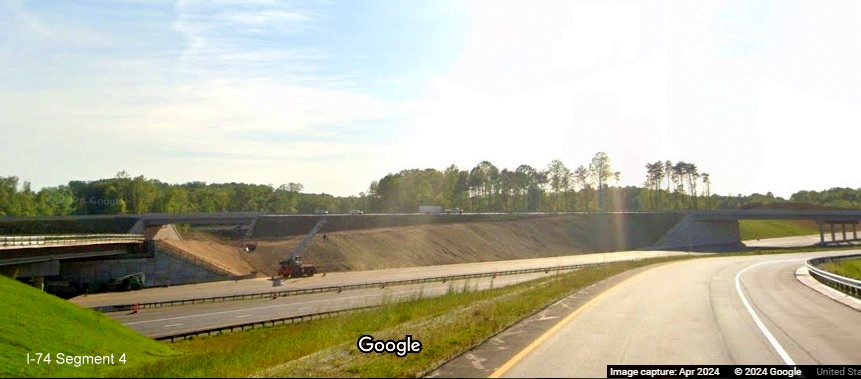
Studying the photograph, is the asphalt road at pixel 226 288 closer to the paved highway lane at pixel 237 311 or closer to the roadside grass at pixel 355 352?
the paved highway lane at pixel 237 311

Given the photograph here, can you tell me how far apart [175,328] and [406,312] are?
16917mm

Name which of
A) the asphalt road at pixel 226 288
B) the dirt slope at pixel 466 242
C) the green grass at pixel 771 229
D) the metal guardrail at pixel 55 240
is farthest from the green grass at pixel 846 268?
the green grass at pixel 771 229

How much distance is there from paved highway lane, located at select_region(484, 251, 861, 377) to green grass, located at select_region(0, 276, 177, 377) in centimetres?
1175

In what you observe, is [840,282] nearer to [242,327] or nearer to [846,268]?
[242,327]

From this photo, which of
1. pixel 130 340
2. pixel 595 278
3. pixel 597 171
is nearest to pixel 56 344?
pixel 130 340

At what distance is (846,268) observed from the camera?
66.4m

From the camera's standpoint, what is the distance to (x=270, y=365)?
51.4 ft

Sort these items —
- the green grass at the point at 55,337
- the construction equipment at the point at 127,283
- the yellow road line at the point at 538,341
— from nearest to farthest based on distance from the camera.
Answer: the yellow road line at the point at 538,341 → the green grass at the point at 55,337 → the construction equipment at the point at 127,283

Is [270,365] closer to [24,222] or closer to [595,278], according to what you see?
[595,278]

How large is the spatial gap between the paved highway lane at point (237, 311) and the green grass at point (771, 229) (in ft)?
445

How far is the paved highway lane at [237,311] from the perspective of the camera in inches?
1554

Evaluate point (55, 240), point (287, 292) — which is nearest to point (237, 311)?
point (287, 292)

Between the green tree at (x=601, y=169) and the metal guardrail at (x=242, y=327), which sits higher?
the green tree at (x=601, y=169)

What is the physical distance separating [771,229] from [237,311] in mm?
170245
